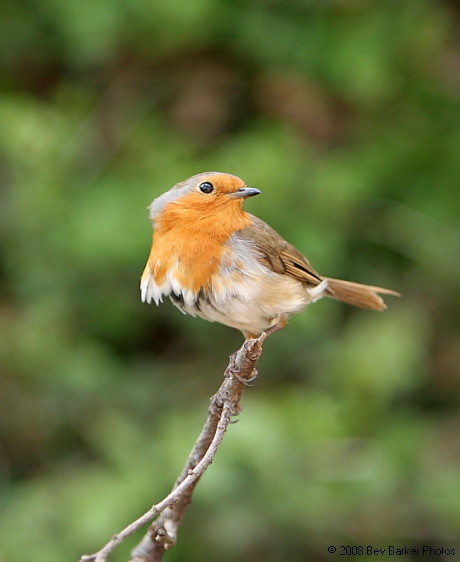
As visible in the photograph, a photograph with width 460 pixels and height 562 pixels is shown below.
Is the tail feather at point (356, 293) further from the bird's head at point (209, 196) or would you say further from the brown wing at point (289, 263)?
the bird's head at point (209, 196)

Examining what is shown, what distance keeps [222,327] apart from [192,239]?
1990mm

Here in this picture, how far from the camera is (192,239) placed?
2.92 m

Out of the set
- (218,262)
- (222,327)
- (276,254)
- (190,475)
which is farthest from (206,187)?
(222,327)

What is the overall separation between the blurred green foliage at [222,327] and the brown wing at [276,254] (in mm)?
780

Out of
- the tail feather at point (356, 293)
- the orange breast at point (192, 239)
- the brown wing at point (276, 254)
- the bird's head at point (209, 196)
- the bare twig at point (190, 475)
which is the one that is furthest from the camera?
the tail feather at point (356, 293)

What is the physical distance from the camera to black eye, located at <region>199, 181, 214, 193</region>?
3027mm

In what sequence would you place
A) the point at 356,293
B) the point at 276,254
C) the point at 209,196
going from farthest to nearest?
the point at 356,293, the point at 276,254, the point at 209,196

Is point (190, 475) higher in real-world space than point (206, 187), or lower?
lower

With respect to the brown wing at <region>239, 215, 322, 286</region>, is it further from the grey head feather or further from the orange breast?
the grey head feather

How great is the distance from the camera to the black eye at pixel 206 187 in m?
3.03

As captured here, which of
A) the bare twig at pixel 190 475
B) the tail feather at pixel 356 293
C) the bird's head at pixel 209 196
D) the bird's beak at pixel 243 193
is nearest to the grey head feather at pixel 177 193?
the bird's head at pixel 209 196

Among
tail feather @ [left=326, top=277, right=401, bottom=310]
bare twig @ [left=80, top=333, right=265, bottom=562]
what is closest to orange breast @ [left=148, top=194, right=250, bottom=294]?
bare twig @ [left=80, top=333, right=265, bottom=562]

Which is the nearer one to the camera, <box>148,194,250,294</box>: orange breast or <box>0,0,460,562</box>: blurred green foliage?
<box>148,194,250,294</box>: orange breast

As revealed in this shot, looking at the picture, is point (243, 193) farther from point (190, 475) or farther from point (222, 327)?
point (222, 327)
